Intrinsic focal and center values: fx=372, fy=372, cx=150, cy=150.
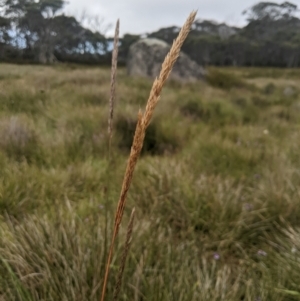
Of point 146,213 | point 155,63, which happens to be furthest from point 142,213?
point 155,63

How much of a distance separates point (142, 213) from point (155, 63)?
12968 mm

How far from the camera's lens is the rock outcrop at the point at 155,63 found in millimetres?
14568

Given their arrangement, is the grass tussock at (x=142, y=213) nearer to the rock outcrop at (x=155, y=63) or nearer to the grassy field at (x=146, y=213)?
the grassy field at (x=146, y=213)

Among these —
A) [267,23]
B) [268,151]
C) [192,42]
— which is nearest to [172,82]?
[268,151]

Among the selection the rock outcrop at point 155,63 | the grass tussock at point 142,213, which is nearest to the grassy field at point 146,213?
the grass tussock at point 142,213

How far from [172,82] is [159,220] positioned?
1054cm

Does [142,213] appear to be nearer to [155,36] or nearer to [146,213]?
[146,213]

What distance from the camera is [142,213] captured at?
2.47 metres

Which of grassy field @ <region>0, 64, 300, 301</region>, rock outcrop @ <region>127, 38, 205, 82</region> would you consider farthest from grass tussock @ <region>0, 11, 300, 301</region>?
rock outcrop @ <region>127, 38, 205, 82</region>

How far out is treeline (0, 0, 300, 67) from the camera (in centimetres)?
254

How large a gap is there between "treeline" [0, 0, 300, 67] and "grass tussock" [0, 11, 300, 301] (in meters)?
0.29

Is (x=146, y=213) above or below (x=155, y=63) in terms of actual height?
below

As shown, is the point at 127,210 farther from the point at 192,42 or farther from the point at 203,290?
the point at 192,42

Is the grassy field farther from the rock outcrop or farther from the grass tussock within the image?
the rock outcrop
